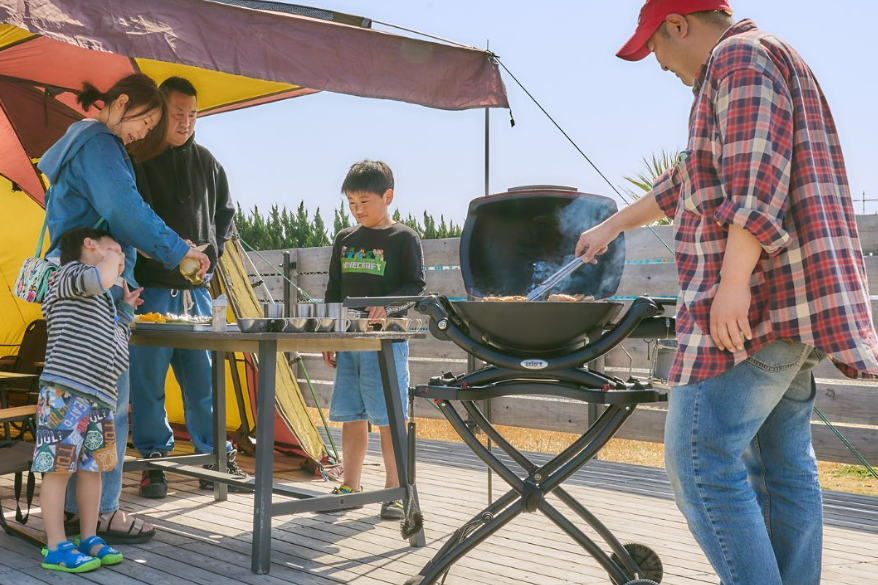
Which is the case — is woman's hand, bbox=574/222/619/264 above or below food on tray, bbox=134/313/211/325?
A: above

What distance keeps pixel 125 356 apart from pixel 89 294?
0.91ft

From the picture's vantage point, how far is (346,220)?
38.1 ft

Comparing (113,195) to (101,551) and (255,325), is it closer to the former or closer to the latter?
(255,325)

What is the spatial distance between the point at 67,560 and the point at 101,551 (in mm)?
119

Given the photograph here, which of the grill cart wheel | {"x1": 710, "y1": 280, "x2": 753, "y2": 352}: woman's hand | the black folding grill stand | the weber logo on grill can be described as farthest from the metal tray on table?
{"x1": 710, "y1": 280, "x2": 753, "y2": 352}: woman's hand

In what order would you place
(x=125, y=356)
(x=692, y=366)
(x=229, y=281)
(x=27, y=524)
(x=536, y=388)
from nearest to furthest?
(x=692, y=366) < (x=536, y=388) < (x=125, y=356) < (x=27, y=524) < (x=229, y=281)

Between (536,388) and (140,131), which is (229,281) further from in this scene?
(536,388)

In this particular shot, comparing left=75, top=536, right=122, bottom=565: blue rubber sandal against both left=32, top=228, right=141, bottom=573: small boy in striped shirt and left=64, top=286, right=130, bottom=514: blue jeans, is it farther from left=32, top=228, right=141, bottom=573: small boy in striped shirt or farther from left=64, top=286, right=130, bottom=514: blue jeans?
left=64, top=286, right=130, bottom=514: blue jeans

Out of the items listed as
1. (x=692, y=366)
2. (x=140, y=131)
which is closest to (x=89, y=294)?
(x=140, y=131)

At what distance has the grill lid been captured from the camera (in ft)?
9.67

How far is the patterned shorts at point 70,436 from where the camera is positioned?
2.71 m

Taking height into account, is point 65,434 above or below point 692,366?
below

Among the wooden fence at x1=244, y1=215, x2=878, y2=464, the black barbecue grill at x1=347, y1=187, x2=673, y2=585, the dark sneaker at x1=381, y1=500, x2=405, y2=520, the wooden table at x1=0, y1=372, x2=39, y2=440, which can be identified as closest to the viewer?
the black barbecue grill at x1=347, y1=187, x2=673, y2=585

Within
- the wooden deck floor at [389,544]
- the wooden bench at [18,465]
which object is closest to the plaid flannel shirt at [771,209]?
the wooden deck floor at [389,544]
